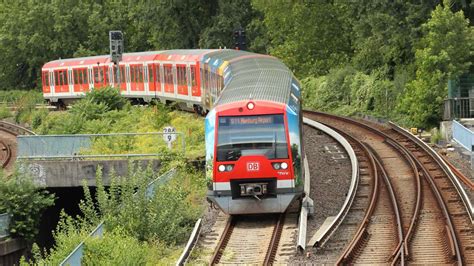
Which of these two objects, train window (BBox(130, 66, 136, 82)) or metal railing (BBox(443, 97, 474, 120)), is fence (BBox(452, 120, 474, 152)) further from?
train window (BBox(130, 66, 136, 82))

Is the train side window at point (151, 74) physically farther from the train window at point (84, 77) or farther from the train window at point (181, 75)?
the train window at point (84, 77)

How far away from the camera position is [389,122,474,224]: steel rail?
73.3ft

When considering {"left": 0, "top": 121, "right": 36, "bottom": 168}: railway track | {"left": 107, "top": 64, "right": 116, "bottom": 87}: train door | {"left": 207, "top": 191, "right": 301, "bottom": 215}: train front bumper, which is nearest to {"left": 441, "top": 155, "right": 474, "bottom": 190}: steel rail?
{"left": 207, "top": 191, "right": 301, "bottom": 215}: train front bumper

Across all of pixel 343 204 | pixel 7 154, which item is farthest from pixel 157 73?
pixel 343 204

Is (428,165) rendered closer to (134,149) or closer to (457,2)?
(134,149)

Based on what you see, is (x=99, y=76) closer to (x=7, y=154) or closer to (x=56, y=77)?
(x=56, y=77)

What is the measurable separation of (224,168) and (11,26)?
66100mm

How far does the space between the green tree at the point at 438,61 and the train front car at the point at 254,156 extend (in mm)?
18293

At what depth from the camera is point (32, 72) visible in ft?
294

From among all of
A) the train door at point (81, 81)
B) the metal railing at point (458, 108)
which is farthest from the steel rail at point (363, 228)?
the train door at point (81, 81)

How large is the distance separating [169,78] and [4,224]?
22926 mm

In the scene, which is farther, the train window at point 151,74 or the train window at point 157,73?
the train window at point 151,74

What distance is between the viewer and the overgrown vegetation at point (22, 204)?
83.3 ft

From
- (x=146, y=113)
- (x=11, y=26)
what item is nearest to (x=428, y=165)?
(x=146, y=113)
